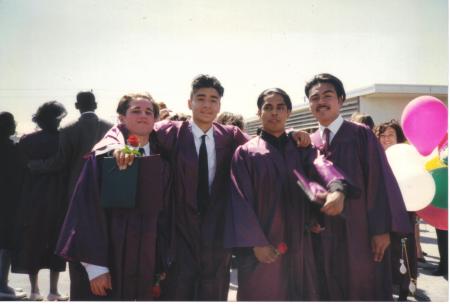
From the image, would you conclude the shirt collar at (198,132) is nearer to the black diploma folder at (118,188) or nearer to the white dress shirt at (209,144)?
the white dress shirt at (209,144)

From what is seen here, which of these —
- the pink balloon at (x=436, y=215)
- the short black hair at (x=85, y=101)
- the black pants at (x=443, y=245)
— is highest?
the short black hair at (x=85, y=101)

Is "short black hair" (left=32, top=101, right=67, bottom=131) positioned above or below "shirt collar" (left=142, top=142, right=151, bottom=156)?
above

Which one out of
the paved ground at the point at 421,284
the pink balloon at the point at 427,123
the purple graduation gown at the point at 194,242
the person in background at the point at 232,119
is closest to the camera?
the purple graduation gown at the point at 194,242

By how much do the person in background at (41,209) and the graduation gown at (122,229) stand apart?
179 centimetres

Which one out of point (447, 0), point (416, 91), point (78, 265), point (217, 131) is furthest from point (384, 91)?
point (78, 265)

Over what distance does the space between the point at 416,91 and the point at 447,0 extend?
1042 cm

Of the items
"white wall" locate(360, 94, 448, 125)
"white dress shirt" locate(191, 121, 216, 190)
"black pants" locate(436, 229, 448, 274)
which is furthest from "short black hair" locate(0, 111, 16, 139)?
"white wall" locate(360, 94, 448, 125)

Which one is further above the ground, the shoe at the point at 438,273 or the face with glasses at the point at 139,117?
the face with glasses at the point at 139,117

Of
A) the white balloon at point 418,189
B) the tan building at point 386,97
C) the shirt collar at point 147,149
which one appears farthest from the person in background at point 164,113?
the tan building at point 386,97

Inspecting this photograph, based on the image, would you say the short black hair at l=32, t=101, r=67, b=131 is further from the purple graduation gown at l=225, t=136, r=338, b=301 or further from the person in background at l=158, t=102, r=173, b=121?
the purple graduation gown at l=225, t=136, r=338, b=301

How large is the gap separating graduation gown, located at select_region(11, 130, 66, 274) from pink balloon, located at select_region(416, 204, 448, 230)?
3.30m

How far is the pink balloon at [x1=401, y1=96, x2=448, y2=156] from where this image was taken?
3.65 m

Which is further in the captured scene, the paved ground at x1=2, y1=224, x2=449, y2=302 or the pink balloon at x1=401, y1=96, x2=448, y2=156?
the paved ground at x1=2, y1=224, x2=449, y2=302

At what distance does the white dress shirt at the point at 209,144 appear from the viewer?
2803 mm
